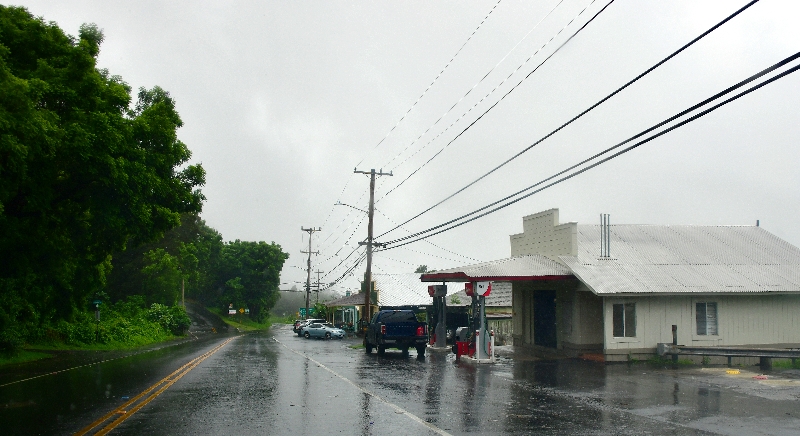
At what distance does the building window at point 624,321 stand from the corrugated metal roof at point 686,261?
101 cm

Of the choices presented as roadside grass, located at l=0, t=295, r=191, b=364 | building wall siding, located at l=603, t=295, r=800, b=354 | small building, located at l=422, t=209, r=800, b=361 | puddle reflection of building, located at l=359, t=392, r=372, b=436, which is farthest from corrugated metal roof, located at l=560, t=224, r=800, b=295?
roadside grass, located at l=0, t=295, r=191, b=364

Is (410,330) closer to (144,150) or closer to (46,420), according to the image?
(144,150)

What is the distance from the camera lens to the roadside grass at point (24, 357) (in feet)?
89.4

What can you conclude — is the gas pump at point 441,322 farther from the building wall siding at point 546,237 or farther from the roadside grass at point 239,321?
the roadside grass at point 239,321

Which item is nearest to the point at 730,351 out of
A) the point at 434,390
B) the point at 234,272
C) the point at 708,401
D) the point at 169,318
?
the point at 708,401

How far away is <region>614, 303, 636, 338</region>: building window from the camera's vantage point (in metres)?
26.1

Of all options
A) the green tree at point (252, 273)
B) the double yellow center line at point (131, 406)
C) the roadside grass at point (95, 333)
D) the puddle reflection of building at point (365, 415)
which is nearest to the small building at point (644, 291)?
the puddle reflection of building at point (365, 415)

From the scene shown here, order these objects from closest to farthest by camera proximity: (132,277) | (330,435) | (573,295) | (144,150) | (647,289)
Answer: (330,435) → (144,150) → (647,289) → (573,295) → (132,277)

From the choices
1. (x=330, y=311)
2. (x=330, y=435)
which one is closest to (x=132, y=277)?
→ (x=330, y=311)

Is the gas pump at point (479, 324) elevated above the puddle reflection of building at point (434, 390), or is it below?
above

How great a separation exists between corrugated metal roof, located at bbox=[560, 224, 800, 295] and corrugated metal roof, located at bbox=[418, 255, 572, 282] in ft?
2.43

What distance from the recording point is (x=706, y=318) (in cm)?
2691

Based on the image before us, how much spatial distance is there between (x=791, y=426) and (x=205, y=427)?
971cm

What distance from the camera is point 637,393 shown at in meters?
16.2
